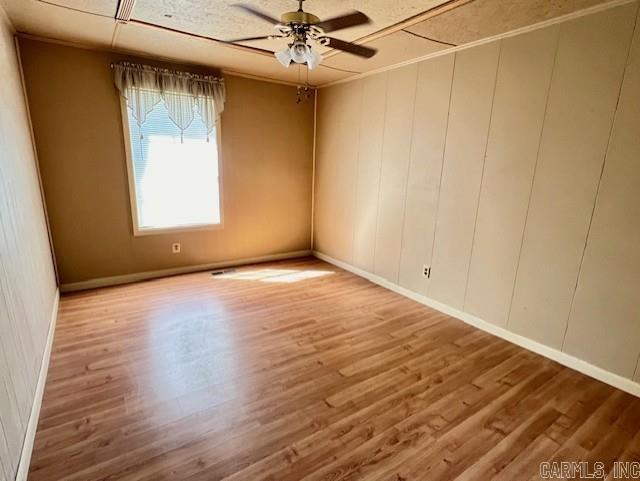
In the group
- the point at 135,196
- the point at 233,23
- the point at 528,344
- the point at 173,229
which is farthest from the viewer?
the point at 173,229

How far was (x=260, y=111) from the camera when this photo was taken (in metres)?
4.24

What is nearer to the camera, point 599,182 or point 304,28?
point 304,28

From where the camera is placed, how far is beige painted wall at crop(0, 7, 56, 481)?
1.43 metres

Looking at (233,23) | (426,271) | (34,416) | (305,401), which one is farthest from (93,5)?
(426,271)

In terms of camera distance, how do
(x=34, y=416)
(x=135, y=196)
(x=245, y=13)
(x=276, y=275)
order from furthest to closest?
1. (x=276, y=275)
2. (x=135, y=196)
3. (x=245, y=13)
4. (x=34, y=416)

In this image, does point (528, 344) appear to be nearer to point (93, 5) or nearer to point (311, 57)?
point (311, 57)

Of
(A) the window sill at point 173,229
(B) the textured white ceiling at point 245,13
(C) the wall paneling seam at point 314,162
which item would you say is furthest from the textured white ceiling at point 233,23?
(A) the window sill at point 173,229

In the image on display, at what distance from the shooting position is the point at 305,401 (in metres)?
1.97

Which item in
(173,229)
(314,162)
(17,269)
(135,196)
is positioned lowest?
(173,229)

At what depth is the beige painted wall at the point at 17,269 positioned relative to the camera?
4.70ft

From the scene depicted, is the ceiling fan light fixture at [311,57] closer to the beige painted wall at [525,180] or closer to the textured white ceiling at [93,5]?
the textured white ceiling at [93,5]

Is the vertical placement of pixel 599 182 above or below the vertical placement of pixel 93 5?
below

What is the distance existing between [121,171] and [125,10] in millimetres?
1684

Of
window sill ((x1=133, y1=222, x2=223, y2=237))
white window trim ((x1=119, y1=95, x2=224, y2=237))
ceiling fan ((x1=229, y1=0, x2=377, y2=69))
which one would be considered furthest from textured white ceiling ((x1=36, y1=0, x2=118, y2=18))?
window sill ((x1=133, y1=222, x2=223, y2=237))
